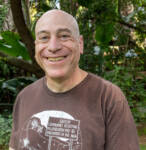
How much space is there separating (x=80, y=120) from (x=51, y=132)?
20 centimetres

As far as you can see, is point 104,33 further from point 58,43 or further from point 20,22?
point 58,43

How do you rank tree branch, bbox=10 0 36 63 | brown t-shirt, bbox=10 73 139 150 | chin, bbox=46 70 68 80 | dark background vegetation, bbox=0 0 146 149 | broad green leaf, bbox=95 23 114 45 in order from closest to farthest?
brown t-shirt, bbox=10 73 139 150
chin, bbox=46 70 68 80
tree branch, bbox=10 0 36 63
dark background vegetation, bbox=0 0 146 149
broad green leaf, bbox=95 23 114 45

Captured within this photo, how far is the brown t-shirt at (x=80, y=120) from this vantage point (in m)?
1.41

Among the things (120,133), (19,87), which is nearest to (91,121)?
(120,133)

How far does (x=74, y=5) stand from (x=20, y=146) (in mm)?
3251

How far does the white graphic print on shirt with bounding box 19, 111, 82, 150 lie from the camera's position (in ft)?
4.78

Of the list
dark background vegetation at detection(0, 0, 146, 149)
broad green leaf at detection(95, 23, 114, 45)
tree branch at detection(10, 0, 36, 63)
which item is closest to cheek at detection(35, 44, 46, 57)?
tree branch at detection(10, 0, 36, 63)

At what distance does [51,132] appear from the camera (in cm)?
152

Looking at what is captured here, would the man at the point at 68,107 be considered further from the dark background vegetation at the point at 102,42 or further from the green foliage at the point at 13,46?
the green foliage at the point at 13,46

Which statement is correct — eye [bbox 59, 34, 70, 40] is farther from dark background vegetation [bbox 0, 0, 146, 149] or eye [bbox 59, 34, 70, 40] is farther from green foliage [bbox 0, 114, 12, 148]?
green foliage [bbox 0, 114, 12, 148]

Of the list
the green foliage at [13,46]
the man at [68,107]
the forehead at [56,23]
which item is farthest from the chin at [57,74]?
the green foliage at [13,46]

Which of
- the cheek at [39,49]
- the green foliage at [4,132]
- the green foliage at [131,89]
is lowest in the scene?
the green foliage at [4,132]

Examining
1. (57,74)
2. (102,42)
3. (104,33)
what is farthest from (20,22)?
(57,74)

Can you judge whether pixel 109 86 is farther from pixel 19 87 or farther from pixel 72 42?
pixel 19 87
